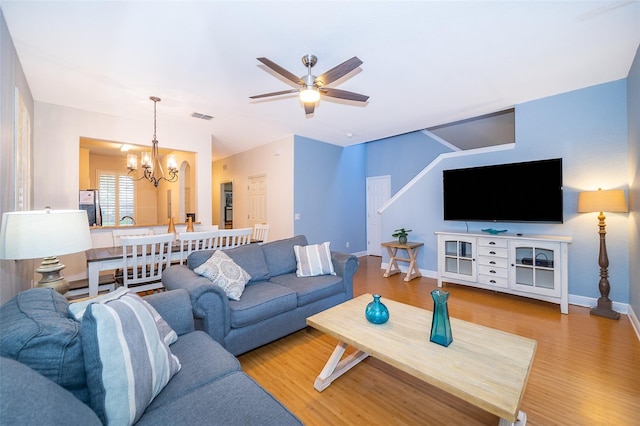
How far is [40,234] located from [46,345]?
0.89 m

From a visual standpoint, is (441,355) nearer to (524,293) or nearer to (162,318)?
(162,318)

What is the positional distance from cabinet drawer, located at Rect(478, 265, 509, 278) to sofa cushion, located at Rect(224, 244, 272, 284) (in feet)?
9.63

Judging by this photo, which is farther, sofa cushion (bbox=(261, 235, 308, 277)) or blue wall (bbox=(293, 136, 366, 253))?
blue wall (bbox=(293, 136, 366, 253))

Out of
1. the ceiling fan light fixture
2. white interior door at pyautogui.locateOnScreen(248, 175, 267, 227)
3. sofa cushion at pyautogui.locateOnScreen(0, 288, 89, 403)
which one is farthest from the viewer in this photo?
white interior door at pyautogui.locateOnScreen(248, 175, 267, 227)

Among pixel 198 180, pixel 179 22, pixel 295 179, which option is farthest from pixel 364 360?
pixel 198 180

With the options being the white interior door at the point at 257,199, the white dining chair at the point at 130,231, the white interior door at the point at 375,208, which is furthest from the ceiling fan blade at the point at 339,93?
the white interior door at the point at 375,208

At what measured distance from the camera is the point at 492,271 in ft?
12.0

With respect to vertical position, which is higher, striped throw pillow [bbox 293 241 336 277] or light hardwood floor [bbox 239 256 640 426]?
striped throw pillow [bbox 293 241 336 277]

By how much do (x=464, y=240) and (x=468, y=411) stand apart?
8.73 ft

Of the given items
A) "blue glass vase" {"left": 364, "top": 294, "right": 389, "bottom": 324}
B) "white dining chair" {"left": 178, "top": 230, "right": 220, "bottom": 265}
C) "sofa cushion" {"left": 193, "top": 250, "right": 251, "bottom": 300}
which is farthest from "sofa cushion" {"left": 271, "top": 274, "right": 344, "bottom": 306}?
"white dining chair" {"left": 178, "top": 230, "right": 220, "bottom": 265}

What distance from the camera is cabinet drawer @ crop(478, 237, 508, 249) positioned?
11.6ft

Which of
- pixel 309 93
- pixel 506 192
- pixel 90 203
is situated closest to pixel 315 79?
pixel 309 93

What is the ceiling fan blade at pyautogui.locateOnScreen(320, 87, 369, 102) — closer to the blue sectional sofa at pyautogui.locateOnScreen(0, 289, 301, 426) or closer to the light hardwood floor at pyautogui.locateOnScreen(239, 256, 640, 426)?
the light hardwood floor at pyautogui.locateOnScreen(239, 256, 640, 426)

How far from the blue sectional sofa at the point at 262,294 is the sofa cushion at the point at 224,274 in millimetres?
65
